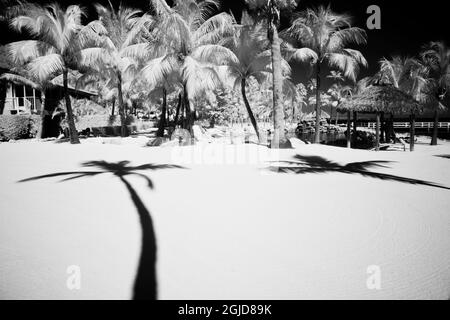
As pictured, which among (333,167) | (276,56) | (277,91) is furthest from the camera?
(277,91)

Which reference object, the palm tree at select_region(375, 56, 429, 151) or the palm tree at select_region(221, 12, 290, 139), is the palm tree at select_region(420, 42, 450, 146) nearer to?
the palm tree at select_region(375, 56, 429, 151)

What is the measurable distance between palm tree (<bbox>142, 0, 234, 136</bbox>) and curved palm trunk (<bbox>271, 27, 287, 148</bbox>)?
3674 mm

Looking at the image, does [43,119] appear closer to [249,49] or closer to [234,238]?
[249,49]

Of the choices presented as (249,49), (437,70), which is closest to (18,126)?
(249,49)

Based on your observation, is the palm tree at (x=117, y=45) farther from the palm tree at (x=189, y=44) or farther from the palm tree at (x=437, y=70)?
the palm tree at (x=437, y=70)

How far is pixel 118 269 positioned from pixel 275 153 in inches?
442

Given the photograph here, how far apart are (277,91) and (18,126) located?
64.8 ft

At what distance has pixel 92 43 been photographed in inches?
774

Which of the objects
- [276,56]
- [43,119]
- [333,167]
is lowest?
[333,167]

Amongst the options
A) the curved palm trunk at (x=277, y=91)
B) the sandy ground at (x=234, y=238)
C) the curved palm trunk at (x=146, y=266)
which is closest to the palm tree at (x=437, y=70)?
the curved palm trunk at (x=277, y=91)

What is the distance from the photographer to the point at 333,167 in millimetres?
10578

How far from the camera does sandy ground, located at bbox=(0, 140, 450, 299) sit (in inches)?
127

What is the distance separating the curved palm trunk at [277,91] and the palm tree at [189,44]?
367cm
